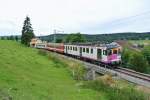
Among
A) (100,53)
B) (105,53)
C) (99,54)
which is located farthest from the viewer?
(99,54)

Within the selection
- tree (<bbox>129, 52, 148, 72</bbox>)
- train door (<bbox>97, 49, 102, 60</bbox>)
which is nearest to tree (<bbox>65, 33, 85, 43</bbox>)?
tree (<bbox>129, 52, 148, 72</bbox>)

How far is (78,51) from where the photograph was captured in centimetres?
5750

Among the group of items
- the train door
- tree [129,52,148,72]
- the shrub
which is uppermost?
the train door

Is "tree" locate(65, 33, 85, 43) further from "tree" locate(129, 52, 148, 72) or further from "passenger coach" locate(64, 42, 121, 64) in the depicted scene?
"passenger coach" locate(64, 42, 121, 64)

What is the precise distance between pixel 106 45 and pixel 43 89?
23949 mm

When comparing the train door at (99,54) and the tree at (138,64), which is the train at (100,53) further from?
the tree at (138,64)

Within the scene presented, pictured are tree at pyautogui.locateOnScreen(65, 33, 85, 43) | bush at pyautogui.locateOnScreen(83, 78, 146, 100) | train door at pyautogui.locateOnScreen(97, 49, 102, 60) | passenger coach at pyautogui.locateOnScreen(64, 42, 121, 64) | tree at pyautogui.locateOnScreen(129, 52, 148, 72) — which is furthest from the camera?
tree at pyautogui.locateOnScreen(65, 33, 85, 43)

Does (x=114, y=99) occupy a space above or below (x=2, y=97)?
below

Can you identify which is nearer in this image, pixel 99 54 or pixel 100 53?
pixel 100 53

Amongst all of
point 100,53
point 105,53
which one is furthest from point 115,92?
point 100,53

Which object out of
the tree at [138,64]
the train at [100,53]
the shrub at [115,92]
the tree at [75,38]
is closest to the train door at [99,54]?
the train at [100,53]

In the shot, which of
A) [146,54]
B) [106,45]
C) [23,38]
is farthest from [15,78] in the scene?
[23,38]

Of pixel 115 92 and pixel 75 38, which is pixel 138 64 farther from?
pixel 75 38

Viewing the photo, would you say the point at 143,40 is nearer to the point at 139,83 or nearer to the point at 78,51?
the point at 78,51
